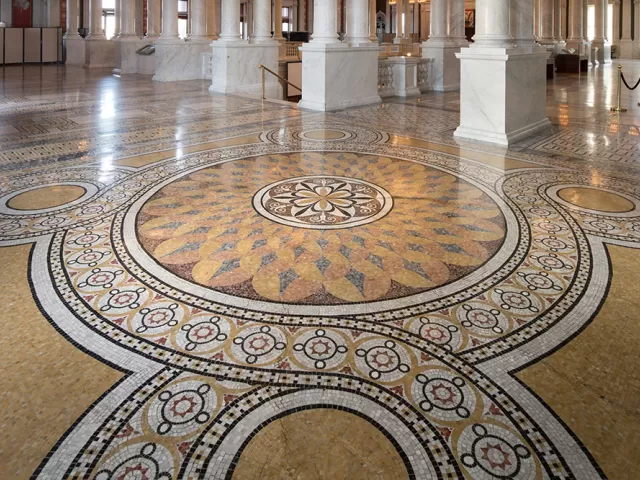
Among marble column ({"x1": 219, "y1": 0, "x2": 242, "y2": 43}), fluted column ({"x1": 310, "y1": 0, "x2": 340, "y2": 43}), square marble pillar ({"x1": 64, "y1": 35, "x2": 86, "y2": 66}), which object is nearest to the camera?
fluted column ({"x1": 310, "y1": 0, "x2": 340, "y2": 43})

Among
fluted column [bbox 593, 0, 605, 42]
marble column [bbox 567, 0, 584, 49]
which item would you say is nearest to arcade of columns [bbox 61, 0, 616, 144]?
marble column [bbox 567, 0, 584, 49]

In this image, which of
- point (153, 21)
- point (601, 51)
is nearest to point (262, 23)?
point (153, 21)

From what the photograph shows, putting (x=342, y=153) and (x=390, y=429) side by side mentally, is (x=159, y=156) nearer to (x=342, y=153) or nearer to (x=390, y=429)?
(x=342, y=153)

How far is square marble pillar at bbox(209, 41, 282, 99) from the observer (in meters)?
9.95

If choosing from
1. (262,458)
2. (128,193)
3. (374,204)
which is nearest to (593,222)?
(374,204)

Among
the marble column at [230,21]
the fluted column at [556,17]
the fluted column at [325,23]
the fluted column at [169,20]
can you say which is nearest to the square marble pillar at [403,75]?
the fluted column at [325,23]

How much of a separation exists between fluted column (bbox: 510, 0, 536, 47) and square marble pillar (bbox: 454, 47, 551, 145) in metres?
0.17

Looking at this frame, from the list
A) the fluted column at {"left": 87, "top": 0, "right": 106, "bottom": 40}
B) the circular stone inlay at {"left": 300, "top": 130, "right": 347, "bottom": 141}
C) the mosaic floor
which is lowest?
the mosaic floor

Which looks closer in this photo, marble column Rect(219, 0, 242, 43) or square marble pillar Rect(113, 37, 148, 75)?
marble column Rect(219, 0, 242, 43)

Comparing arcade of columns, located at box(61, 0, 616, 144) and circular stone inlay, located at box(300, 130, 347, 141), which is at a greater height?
arcade of columns, located at box(61, 0, 616, 144)

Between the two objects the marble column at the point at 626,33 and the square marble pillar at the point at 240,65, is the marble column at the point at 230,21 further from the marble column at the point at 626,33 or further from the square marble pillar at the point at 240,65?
the marble column at the point at 626,33

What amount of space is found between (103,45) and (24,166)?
45.8 ft

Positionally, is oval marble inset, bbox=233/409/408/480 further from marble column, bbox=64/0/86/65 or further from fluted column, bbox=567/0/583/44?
fluted column, bbox=567/0/583/44

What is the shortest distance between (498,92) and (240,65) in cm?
635
